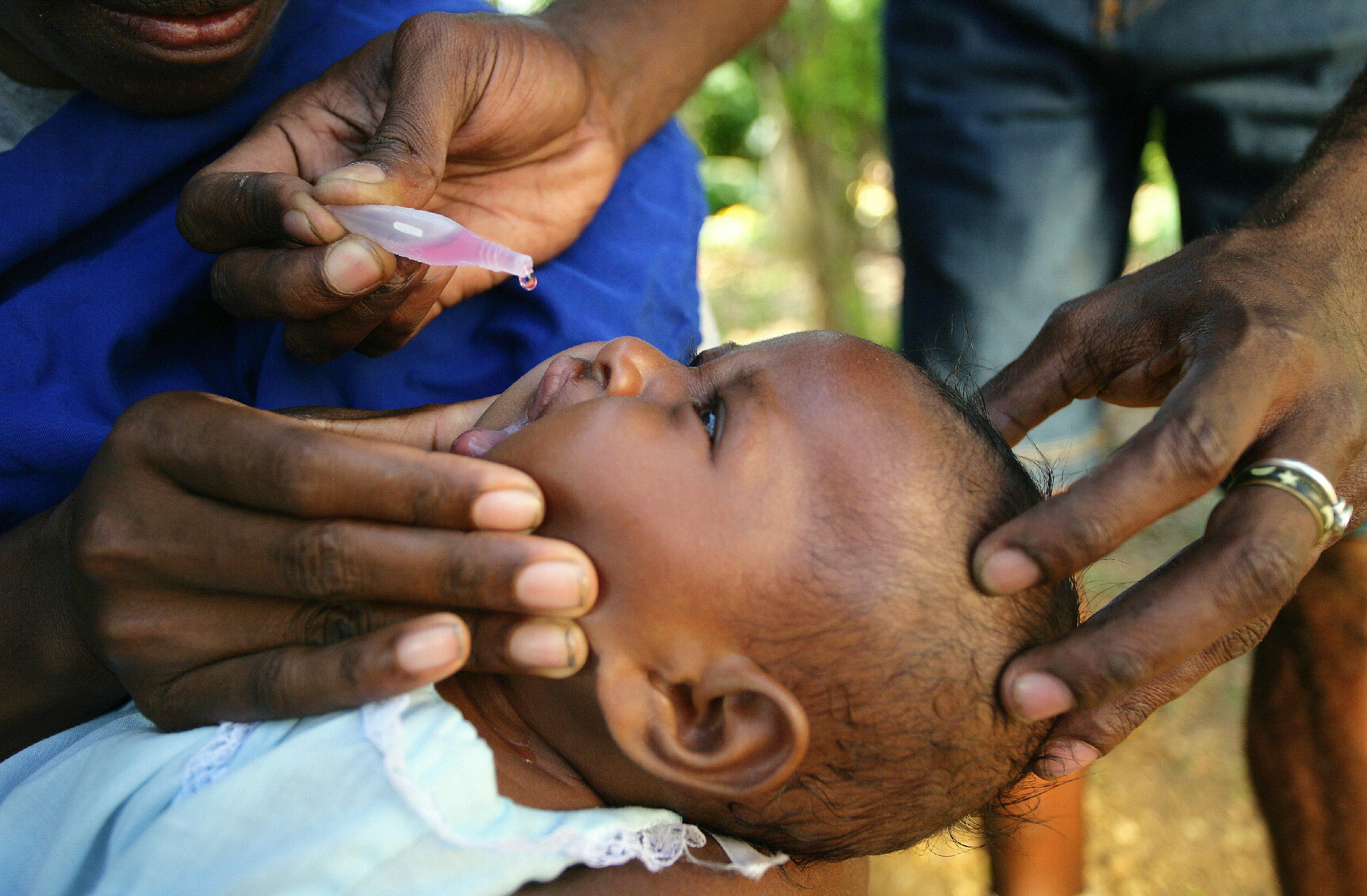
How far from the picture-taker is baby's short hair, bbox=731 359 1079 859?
1254 millimetres

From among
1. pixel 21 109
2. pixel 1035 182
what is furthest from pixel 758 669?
pixel 1035 182

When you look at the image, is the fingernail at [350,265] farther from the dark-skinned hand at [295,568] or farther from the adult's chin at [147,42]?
the adult's chin at [147,42]

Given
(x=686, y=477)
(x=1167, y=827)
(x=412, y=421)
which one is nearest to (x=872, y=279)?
(x=1167, y=827)

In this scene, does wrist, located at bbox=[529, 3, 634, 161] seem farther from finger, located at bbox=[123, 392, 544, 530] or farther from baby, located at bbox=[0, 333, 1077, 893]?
finger, located at bbox=[123, 392, 544, 530]

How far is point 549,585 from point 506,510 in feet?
0.33

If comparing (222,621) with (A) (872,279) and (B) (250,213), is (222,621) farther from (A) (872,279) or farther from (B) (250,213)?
(A) (872,279)

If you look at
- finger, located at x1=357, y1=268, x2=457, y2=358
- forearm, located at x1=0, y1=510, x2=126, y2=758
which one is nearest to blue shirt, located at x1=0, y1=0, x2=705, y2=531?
finger, located at x1=357, y1=268, x2=457, y2=358

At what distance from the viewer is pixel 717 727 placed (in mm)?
1279

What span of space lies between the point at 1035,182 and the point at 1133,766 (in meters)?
1.82

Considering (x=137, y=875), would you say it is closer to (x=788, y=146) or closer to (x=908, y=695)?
A: (x=908, y=695)

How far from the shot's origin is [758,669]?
1254mm

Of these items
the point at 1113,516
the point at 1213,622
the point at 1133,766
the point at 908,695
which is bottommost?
the point at 1133,766

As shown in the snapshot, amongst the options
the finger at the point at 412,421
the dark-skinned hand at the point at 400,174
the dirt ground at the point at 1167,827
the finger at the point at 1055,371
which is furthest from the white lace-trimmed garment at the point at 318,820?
the dirt ground at the point at 1167,827

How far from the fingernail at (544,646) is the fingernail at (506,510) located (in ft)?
0.39
